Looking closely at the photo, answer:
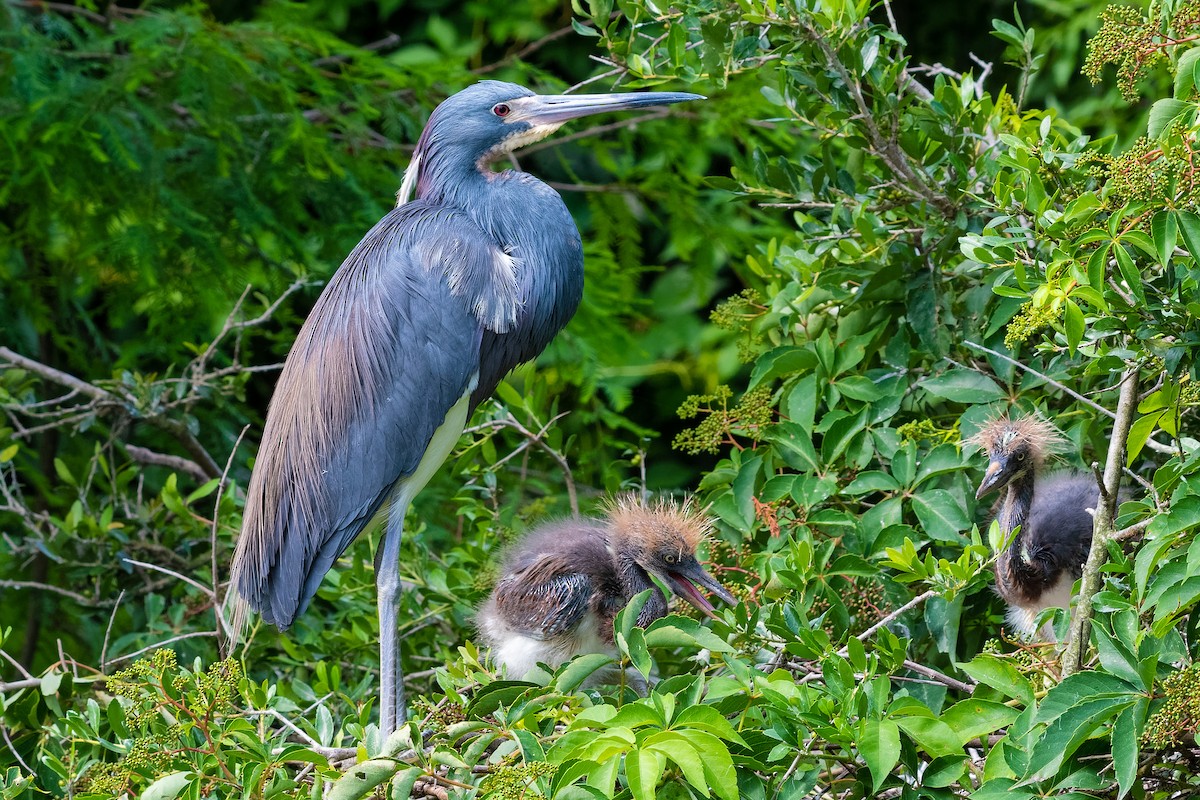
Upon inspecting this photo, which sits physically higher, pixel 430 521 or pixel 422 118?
pixel 422 118

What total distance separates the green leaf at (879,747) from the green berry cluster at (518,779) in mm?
468

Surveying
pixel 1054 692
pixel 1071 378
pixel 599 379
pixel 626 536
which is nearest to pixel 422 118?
pixel 599 379

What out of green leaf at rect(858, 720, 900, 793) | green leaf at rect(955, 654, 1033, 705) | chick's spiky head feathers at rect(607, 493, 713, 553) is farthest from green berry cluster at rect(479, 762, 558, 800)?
chick's spiky head feathers at rect(607, 493, 713, 553)

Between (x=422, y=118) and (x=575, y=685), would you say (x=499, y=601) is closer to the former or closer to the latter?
(x=575, y=685)

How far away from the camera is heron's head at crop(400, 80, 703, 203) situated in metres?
3.35

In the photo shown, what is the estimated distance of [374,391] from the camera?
3.12m

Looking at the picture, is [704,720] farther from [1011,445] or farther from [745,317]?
[745,317]

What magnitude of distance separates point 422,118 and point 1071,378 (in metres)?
2.72

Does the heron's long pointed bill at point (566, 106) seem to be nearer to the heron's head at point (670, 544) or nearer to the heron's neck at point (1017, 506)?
the heron's head at point (670, 544)

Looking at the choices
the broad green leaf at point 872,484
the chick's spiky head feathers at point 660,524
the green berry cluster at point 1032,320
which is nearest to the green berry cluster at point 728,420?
the chick's spiky head feathers at point 660,524

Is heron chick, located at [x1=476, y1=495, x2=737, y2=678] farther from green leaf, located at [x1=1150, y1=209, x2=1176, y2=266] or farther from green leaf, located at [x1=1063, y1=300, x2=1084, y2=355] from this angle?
green leaf, located at [x1=1150, y1=209, x2=1176, y2=266]

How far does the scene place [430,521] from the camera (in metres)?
4.25

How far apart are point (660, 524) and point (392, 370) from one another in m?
0.73

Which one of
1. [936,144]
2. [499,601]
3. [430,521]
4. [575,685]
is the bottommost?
[430,521]
